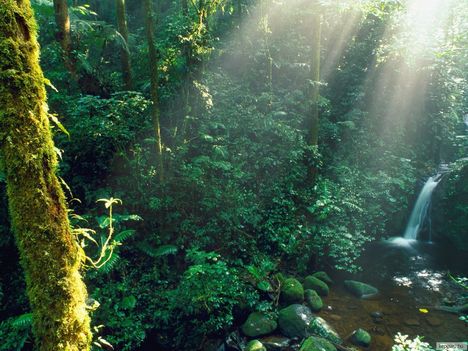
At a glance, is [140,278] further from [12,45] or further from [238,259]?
[12,45]

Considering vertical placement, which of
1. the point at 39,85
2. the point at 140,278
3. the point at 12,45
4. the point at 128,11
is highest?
the point at 128,11

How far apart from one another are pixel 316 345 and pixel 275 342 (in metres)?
0.98

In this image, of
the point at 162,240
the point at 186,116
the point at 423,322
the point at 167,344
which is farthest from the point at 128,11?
the point at 423,322

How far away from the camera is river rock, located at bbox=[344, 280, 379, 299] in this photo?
8.85 m

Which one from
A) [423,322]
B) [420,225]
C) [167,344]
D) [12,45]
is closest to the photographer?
[12,45]

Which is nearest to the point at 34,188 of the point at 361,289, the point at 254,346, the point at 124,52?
the point at 254,346

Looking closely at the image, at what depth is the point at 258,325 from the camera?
6.98 metres

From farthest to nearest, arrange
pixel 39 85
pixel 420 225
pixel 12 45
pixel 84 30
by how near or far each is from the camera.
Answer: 1. pixel 420 225
2. pixel 84 30
3. pixel 39 85
4. pixel 12 45

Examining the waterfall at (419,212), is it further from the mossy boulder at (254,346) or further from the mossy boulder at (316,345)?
the mossy boulder at (254,346)

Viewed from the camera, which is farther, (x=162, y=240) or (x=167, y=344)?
(x=162, y=240)

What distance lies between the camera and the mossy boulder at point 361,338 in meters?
6.91

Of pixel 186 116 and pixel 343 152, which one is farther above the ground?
pixel 186 116

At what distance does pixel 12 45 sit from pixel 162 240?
20.7 ft

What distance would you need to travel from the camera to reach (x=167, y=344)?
6516 mm
